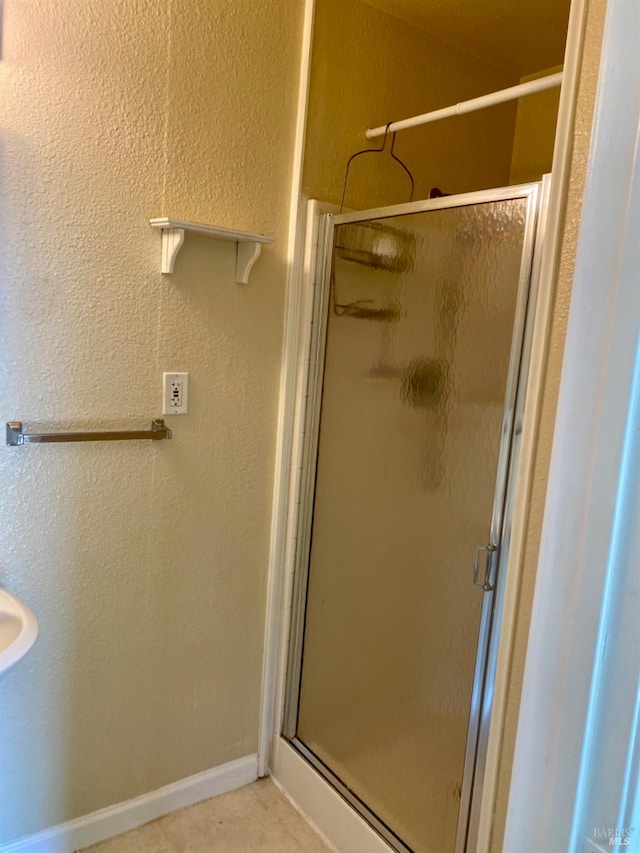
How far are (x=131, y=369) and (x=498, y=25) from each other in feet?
5.10

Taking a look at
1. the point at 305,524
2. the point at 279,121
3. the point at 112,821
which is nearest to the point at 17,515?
the point at 305,524

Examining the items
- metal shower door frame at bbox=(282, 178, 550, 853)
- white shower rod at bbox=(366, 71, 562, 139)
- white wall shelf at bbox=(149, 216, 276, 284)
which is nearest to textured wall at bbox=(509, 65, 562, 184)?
white shower rod at bbox=(366, 71, 562, 139)

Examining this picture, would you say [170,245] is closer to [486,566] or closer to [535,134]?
[486,566]

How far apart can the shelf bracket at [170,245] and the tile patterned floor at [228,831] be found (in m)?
1.63

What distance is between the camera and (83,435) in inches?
61.5

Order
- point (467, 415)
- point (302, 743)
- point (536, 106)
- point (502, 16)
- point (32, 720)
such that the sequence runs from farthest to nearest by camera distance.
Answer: point (536, 106) < point (302, 743) < point (502, 16) < point (32, 720) < point (467, 415)

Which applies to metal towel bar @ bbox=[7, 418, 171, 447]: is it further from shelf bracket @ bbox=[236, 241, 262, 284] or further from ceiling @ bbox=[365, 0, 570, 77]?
ceiling @ bbox=[365, 0, 570, 77]

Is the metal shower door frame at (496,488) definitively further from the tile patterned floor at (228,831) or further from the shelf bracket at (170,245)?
the shelf bracket at (170,245)

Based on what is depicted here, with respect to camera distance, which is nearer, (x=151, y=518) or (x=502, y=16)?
(x=151, y=518)

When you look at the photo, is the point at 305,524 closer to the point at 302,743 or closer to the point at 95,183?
the point at 302,743

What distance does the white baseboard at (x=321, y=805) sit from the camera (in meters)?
1.73

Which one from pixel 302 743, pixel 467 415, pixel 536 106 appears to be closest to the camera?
pixel 467 415

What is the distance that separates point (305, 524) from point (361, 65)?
1430 millimetres

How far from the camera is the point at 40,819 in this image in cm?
167
